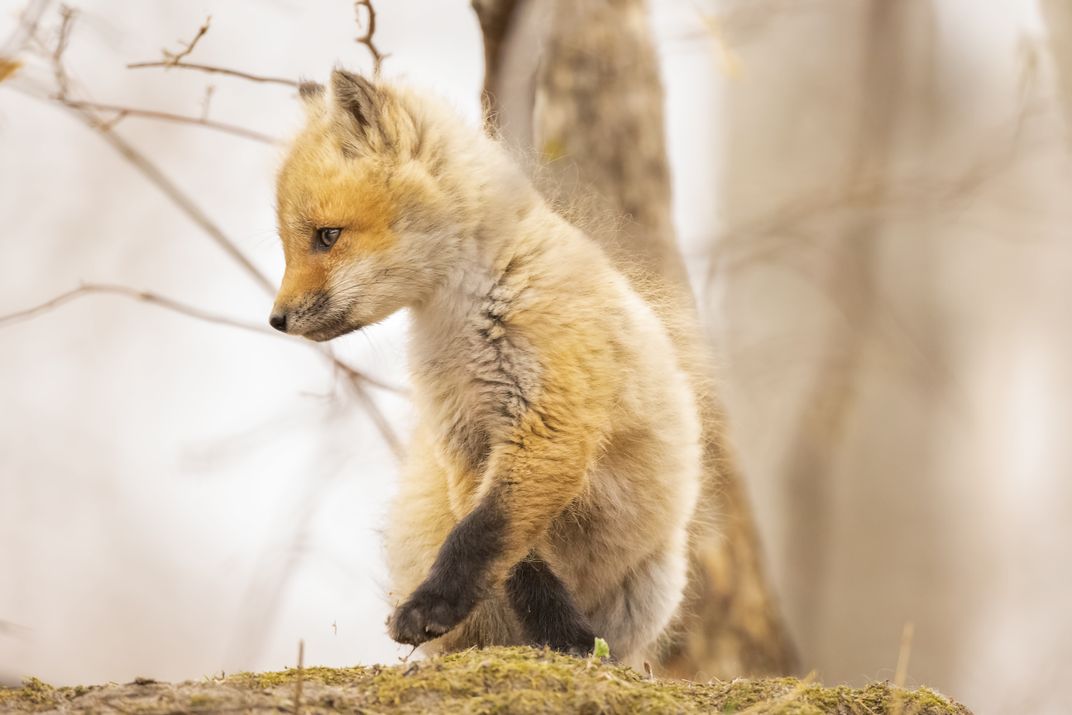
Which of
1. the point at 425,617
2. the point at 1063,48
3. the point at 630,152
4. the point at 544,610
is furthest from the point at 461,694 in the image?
the point at 1063,48

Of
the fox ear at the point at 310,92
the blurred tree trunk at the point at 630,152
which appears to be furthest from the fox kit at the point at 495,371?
the blurred tree trunk at the point at 630,152

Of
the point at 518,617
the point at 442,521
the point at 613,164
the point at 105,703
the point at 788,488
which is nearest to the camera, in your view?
the point at 105,703

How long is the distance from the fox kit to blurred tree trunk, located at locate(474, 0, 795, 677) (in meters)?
1.27

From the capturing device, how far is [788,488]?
9188mm

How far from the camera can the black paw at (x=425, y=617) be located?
330cm

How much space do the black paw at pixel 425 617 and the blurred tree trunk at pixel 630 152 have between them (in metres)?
2.23

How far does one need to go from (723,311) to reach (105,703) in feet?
25.2

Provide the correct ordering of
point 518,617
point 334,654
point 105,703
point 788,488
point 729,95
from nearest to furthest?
point 105,703
point 518,617
point 334,654
point 788,488
point 729,95

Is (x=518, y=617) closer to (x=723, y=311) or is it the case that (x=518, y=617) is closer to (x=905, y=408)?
(x=723, y=311)

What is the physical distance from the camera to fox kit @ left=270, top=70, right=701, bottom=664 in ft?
11.6

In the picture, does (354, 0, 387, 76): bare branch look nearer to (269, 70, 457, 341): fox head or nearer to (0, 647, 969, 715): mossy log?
(269, 70, 457, 341): fox head

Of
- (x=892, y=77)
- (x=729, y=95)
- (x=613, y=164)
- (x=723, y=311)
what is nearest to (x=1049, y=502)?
(x=723, y=311)

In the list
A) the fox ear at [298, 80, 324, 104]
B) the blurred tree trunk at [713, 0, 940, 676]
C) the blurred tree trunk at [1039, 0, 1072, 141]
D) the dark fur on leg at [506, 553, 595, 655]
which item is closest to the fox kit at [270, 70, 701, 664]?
the dark fur on leg at [506, 553, 595, 655]

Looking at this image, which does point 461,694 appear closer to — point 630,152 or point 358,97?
point 358,97
